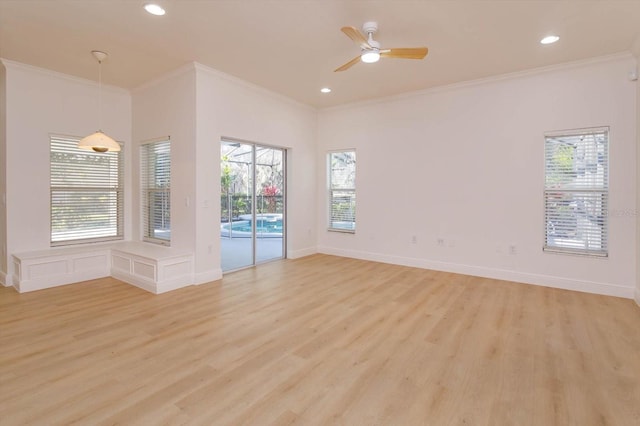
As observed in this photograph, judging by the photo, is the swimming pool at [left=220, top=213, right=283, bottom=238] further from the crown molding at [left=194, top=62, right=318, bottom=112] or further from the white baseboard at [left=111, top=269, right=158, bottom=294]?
the crown molding at [left=194, top=62, right=318, bottom=112]

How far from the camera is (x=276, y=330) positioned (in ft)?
10.1

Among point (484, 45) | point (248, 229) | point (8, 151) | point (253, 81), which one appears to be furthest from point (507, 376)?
point (8, 151)

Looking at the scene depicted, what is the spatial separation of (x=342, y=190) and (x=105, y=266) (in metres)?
4.31

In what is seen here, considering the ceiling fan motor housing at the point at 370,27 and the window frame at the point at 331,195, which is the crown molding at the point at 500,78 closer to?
the window frame at the point at 331,195

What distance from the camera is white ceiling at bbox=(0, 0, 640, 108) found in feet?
10.0

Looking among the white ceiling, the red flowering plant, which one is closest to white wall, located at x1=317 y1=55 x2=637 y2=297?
the white ceiling

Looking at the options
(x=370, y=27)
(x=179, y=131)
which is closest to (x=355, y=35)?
(x=370, y=27)

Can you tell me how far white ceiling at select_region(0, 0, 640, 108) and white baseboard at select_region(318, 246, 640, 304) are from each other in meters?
2.92

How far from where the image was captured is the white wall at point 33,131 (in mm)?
4387

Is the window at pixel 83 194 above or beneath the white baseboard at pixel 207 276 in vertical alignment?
above

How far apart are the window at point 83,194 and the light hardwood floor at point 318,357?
1160 mm

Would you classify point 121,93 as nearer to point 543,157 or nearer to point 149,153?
point 149,153

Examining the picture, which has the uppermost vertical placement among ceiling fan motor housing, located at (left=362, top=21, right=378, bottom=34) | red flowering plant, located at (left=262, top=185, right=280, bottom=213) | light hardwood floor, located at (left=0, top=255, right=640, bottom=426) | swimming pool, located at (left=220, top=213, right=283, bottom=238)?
ceiling fan motor housing, located at (left=362, top=21, right=378, bottom=34)

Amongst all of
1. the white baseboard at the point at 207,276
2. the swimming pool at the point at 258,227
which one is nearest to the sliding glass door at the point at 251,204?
the swimming pool at the point at 258,227
